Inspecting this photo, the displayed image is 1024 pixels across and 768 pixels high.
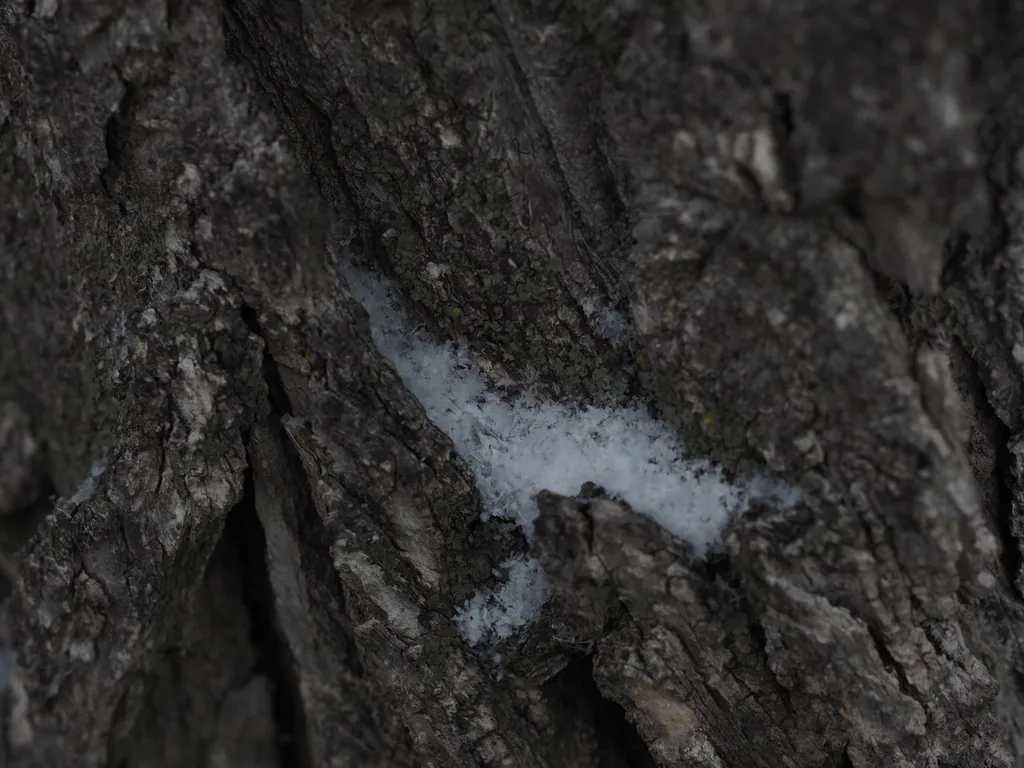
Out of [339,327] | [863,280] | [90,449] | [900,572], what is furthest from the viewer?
[90,449]

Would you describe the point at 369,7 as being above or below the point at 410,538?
above

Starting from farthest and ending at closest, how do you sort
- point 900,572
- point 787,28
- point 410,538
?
point 410,538 < point 900,572 < point 787,28

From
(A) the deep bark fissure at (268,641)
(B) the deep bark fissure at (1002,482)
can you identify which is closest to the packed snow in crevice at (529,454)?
(B) the deep bark fissure at (1002,482)

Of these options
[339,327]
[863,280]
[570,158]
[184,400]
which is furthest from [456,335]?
[863,280]

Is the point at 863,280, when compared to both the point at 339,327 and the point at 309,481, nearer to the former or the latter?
the point at 339,327

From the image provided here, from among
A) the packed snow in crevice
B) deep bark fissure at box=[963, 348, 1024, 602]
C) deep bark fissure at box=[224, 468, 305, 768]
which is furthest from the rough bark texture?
deep bark fissure at box=[224, 468, 305, 768]

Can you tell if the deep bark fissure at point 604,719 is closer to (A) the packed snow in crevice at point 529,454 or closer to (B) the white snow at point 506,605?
(B) the white snow at point 506,605

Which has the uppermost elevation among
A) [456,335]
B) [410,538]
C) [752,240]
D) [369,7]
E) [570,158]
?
[369,7]
